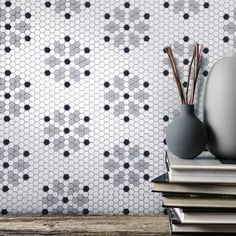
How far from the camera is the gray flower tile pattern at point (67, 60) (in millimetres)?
1128

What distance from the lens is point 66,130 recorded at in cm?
113

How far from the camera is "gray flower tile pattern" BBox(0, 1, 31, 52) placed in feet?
3.75

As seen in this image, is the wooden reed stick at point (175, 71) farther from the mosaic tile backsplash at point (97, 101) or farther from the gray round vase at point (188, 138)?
the gray round vase at point (188, 138)

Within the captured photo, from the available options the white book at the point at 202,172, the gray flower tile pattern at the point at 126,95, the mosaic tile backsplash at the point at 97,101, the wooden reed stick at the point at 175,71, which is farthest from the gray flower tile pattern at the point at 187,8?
the white book at the point at 202,172

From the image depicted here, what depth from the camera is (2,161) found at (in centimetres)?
113

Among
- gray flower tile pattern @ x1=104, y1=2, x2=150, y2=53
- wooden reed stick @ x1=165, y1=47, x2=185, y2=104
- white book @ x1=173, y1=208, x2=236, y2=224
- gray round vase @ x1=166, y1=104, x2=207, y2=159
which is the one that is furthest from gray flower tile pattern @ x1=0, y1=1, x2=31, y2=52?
white book @ x1=173, y1=208, x2=236, y2=224

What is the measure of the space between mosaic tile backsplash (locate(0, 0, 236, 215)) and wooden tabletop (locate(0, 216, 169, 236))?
0.07 m

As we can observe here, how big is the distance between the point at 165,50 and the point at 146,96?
0.14 m

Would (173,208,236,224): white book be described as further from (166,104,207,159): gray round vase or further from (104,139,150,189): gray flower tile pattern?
(104,139,150,189): gray flower tile pattern

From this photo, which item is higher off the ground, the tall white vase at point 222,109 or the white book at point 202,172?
the tall white vase at point 222,109

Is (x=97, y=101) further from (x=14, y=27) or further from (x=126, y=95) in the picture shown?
(x=14, y=27)

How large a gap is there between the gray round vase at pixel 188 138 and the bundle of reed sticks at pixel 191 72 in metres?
0.19

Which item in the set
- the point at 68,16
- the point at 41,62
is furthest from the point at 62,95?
the point at 68,16

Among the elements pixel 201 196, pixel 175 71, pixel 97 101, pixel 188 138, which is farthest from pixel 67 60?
pixel 201 196
